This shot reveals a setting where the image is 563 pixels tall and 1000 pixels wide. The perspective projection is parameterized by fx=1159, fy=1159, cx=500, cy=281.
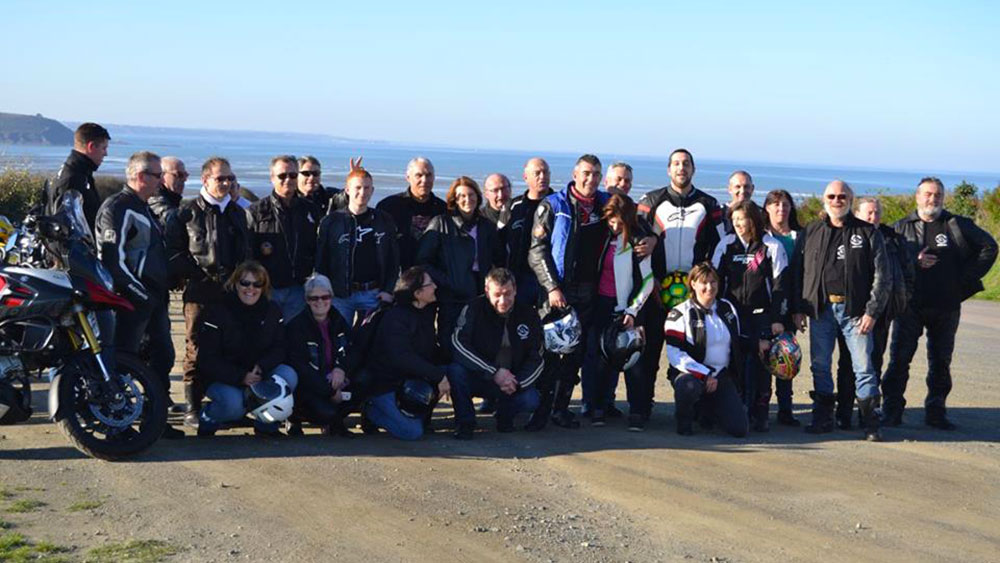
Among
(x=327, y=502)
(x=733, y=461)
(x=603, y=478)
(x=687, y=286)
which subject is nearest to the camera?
(x=327, y=502)

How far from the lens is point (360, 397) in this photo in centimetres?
843

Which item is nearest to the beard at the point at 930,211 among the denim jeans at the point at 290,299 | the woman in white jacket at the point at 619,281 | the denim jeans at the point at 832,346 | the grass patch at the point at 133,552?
the denim jeans at the point at 832,346

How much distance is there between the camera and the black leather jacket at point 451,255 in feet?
29.4

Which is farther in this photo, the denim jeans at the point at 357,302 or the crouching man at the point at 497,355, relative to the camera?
the denim jeans at the point at 357,302

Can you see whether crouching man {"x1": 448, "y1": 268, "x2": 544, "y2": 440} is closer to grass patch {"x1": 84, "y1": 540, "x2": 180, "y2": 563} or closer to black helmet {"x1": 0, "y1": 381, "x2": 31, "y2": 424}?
black helmet {"x1": 0, "y1": 381, "x2": 31, "y2": 424}

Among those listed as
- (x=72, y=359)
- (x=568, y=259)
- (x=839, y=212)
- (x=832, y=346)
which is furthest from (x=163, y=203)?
(x=832, y=346)

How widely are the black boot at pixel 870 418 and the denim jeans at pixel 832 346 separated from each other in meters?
0.05

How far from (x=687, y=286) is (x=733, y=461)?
1.65m

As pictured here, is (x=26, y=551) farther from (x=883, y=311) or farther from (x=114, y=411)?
(x=883, y=311)

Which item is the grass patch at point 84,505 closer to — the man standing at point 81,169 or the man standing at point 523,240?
the man standing at point 81,169

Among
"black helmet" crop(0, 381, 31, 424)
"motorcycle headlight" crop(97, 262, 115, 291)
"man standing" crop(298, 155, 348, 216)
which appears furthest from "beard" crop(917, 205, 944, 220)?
"black helmet" crop(0, 381, 31, 424)

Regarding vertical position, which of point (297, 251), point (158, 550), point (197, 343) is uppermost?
point (297, 251)

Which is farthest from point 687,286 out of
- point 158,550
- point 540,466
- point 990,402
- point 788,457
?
point 158,550

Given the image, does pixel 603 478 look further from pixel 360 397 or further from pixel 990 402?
pixel 990 402
